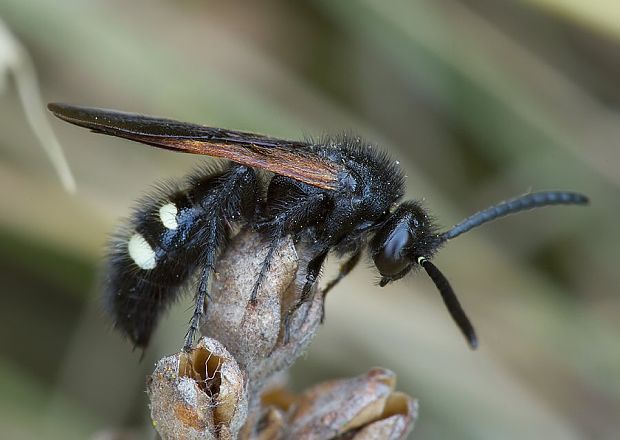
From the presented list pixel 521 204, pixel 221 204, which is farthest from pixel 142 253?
pixel 521 204

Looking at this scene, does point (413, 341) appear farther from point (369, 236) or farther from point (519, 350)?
point (369, 236)

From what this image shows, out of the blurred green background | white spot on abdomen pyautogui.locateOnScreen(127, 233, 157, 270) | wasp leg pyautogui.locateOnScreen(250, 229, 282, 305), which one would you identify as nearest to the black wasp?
white spot on abdomen pyautogui.locateOnScreen(127, 233, 157, 270)

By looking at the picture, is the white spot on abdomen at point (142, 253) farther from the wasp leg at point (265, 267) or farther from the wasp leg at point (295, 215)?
the wasp leg at point (265, 267)

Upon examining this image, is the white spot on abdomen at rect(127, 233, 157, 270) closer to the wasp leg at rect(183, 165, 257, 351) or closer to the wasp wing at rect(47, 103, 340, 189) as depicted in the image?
the wasp leg at rect(183, 165, 257, 351)

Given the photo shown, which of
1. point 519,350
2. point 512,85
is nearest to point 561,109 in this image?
point 512,85

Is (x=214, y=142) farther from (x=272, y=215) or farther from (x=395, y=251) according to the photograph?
(x=395, y=251)

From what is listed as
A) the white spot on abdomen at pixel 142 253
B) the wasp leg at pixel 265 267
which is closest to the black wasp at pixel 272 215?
the white spot on abdomen at pixel 142 253
